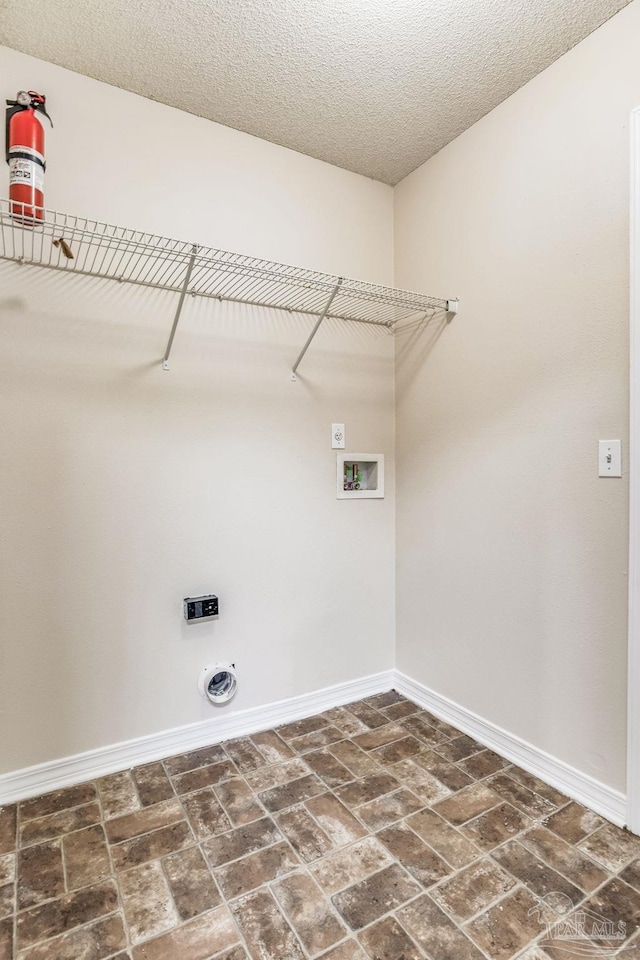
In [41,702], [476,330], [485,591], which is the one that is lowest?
[41,702]

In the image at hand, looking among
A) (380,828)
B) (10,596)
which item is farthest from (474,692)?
(10,596)

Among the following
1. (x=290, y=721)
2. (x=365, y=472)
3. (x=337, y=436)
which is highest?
(x=337, y=436)

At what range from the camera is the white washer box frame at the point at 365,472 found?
2.29 m

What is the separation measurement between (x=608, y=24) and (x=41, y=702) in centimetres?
285

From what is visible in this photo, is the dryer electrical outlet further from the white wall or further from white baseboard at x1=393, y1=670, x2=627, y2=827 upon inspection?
white baseboard at x1=393, y1=670, x2=627, y2=827

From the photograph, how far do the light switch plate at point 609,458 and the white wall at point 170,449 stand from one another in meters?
1.07

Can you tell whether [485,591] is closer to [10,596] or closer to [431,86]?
[10,596]

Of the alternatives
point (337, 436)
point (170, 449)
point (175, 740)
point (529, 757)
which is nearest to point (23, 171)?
point (170, 449)

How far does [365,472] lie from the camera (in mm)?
2426

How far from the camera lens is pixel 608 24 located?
1.51 m

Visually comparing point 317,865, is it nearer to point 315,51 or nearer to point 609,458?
point 609,458

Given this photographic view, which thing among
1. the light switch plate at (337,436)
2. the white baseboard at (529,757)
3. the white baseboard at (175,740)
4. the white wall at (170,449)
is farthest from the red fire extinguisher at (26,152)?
the white baseboard at (529,757)

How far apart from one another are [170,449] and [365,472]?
3.17 feet

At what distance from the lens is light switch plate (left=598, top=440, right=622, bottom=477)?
149cm
